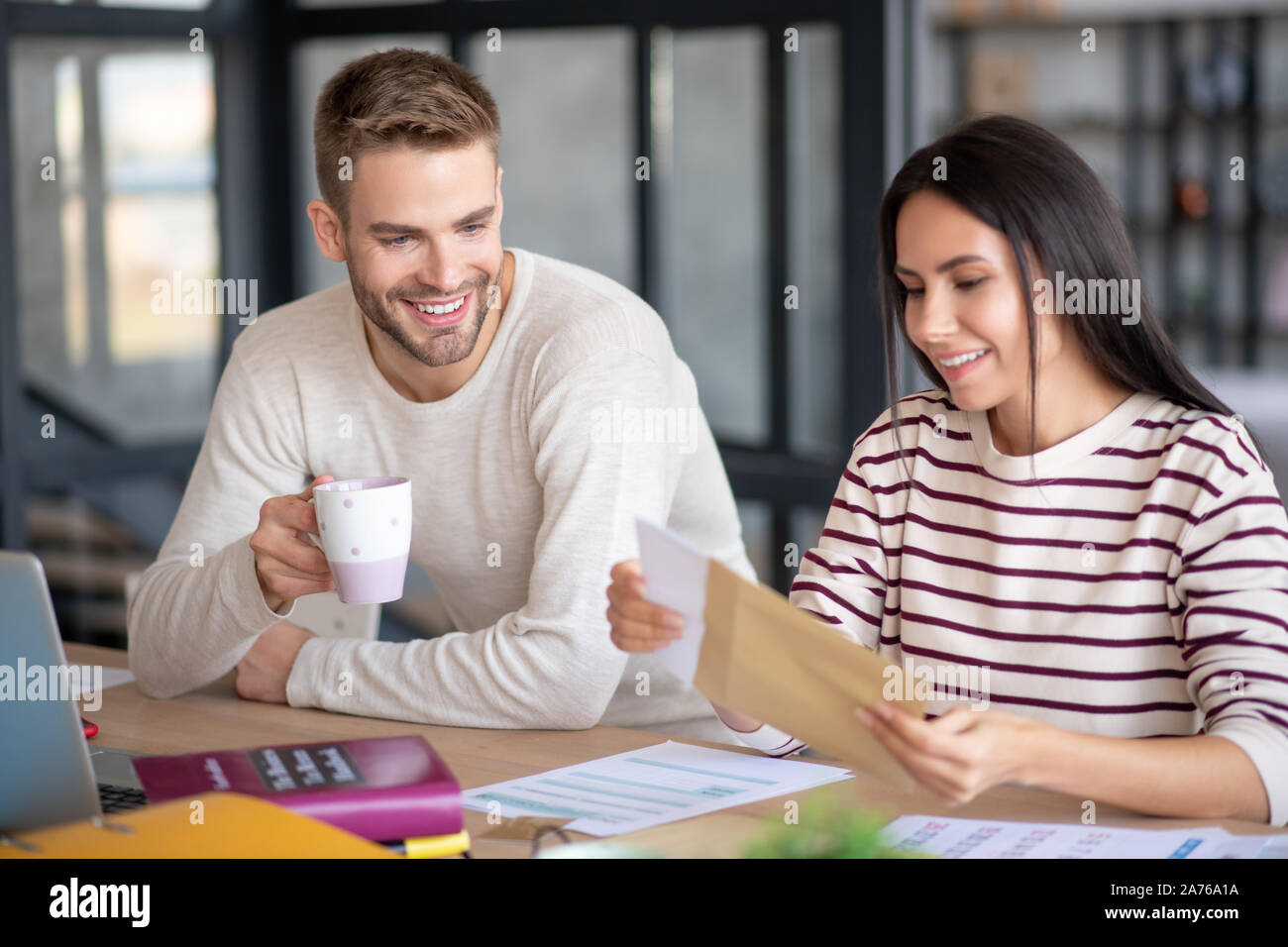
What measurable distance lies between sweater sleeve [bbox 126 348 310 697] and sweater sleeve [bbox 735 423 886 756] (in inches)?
25.0

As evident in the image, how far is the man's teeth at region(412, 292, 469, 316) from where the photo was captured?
1.75 metres

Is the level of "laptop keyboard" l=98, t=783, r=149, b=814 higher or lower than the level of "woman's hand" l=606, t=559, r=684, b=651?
lower

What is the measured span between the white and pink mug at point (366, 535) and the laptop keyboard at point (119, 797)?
27 cm

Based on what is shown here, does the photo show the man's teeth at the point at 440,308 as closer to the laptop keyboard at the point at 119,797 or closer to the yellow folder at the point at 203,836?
the laptop keyboard at the point at 119,797

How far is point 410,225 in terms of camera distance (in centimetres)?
171

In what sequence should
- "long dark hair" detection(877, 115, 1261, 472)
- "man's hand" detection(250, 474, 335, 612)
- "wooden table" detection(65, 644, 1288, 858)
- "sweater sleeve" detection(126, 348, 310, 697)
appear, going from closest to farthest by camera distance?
"wooden table" detection(65, 644, 1288, 858)
"long dark hair" detection(877, 115, 1261, 472)
"man's hand" detection(250, 474, 335, 612)
"sweater sleeve" detection(126, 348, 310, 697)

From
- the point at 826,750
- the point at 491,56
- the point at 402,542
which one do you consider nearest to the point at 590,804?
the point at 826,750

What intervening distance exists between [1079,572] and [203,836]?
3.08 ft

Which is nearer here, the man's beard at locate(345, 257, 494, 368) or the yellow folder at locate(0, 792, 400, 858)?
the yellow folder at locate(0, 792, 400, 858)

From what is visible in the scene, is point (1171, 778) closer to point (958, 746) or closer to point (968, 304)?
point (958, 746)

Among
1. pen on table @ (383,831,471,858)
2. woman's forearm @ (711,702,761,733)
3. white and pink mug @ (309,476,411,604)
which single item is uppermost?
Result: white and pink mug @ (309,476,411,604)

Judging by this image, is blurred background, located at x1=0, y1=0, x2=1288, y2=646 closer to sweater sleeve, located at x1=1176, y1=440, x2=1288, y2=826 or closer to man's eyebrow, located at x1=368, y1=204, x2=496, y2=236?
man's eyebrow, located at x1=368, y1=204, x2=496, y2=236

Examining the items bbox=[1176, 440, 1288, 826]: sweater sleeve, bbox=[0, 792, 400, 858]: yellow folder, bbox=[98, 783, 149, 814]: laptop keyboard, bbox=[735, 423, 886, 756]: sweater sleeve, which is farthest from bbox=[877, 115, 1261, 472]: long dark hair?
bbox=[98, 783, 149, 814]: laptop keyboard

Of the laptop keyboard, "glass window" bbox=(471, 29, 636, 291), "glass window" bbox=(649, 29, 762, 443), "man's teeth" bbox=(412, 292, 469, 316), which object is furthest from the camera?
"glass window" bbox=(471, 29, 636, 291)
